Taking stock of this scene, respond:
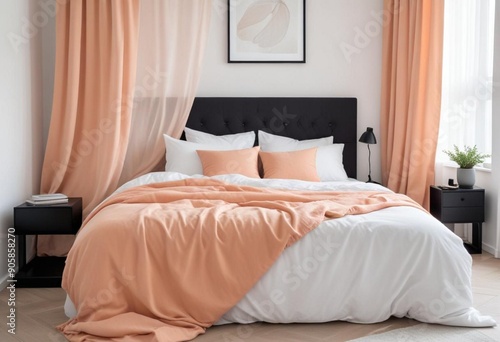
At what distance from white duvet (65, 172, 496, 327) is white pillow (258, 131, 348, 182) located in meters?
1.78

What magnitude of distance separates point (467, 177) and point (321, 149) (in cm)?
116

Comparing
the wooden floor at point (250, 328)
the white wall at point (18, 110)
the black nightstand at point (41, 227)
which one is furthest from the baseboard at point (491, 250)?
the white wall at point (18, 110)

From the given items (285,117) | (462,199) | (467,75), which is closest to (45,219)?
(285,117)

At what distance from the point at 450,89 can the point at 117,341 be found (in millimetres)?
3644

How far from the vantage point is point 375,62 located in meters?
5.05

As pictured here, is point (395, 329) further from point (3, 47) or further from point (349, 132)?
point (3, 47)

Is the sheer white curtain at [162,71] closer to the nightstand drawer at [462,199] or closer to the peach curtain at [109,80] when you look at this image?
the peach curtain at [109,80]

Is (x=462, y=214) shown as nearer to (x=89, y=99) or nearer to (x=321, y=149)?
(x=321, y=149)

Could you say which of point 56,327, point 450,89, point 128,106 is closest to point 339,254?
point 56,327

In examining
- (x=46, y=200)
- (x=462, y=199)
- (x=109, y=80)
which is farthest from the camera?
(x=109, y=80)

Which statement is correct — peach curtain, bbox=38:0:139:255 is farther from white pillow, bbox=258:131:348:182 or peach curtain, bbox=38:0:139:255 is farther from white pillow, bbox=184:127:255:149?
white pillow, bbox=258:131:348:182

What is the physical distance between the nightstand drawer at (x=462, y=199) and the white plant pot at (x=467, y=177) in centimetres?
8

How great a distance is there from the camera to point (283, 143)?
185 inches

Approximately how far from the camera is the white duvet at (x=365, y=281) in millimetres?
2701
